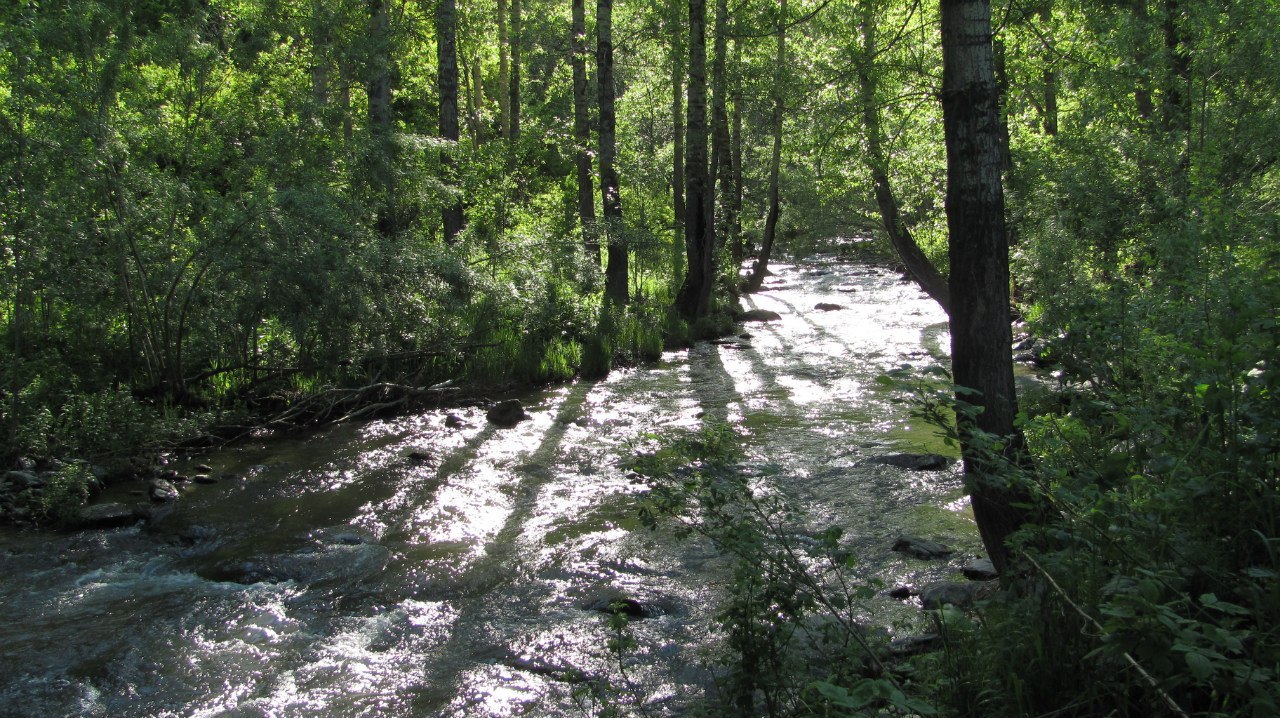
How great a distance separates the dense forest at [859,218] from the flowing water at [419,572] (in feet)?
3.56

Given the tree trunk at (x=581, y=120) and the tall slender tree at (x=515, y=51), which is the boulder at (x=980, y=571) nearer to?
the tree trunk at (x=581, y=120)

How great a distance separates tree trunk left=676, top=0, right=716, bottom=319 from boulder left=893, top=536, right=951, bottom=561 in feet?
38.0

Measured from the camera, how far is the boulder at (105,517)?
7.09m

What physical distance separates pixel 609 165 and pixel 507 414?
301 inches

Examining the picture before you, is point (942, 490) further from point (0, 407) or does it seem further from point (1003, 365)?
point (0, 407)

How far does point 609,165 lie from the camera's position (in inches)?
673

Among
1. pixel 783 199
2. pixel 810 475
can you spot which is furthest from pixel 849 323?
pixel 810 475

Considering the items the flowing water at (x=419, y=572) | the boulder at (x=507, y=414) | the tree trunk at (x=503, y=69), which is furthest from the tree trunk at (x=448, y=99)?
the tree trunk at (x=503, y=69)

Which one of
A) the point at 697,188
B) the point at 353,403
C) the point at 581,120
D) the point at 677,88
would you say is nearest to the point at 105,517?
the point at 353,403

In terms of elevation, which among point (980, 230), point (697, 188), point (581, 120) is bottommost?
point (980, 230)

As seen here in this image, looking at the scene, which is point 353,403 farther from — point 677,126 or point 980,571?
point 677,126

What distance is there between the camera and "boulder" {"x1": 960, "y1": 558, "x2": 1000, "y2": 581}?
5547mm

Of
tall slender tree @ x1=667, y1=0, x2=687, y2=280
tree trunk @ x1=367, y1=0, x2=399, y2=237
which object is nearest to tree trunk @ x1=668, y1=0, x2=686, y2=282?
tall slender tree @ x1=667, y1=0, x2=687, y2=280

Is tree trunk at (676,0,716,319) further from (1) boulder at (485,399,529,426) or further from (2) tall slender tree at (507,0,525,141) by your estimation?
(1) boulder at (485,399,529,426)
